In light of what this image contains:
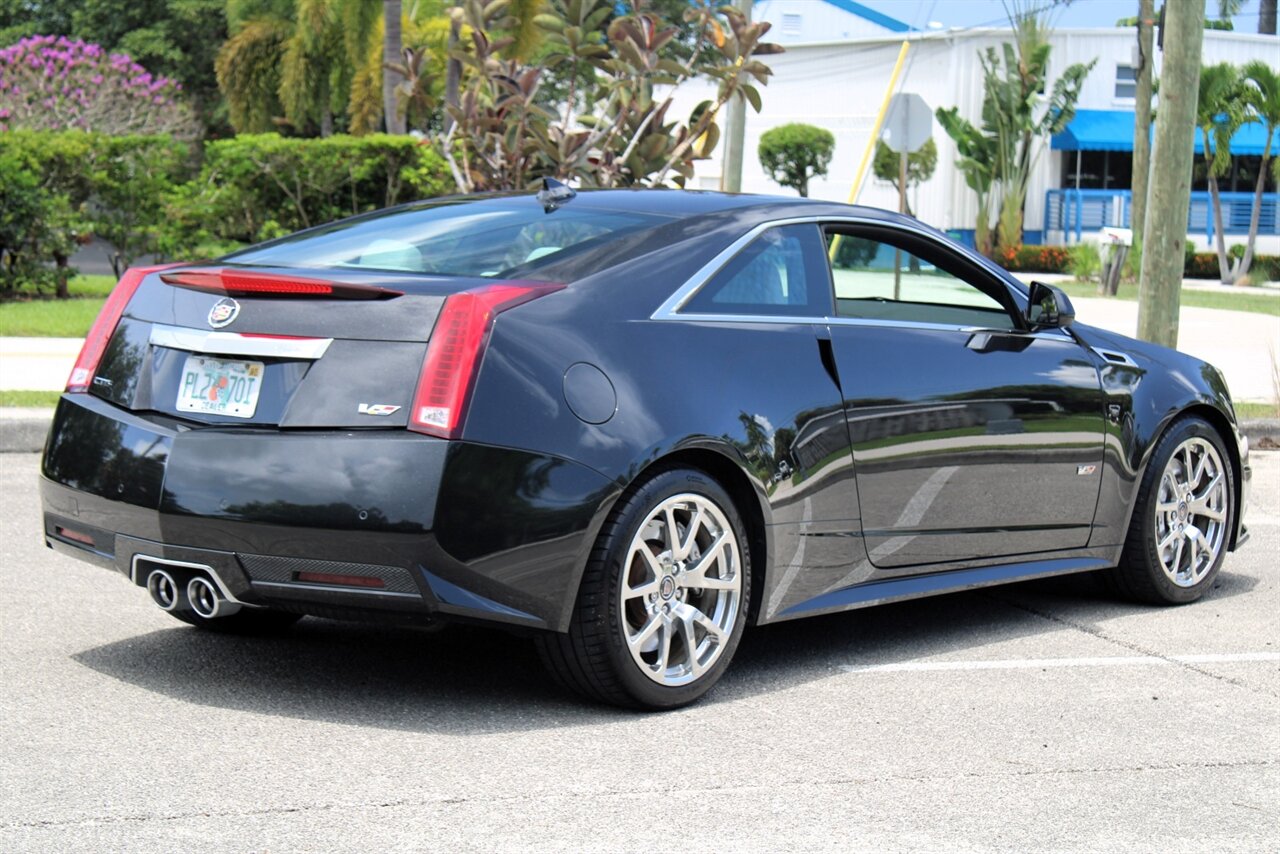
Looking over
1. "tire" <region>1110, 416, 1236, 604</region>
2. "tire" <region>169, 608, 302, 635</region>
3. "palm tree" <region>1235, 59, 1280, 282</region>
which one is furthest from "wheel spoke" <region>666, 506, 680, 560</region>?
"palm tree" <region>1235, 59, 1280, 282</region>

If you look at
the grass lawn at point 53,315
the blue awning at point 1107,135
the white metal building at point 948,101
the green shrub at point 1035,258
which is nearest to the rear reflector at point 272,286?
the grass lawn at point 53,315

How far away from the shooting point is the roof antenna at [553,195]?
5.76 m

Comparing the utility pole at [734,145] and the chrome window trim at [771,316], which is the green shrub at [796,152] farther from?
the chrome window trim at [771,316]

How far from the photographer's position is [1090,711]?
209 inches

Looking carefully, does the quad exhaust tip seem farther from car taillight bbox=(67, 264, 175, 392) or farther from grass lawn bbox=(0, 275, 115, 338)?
grass lawn bbox=(0, 275, 115, 338)

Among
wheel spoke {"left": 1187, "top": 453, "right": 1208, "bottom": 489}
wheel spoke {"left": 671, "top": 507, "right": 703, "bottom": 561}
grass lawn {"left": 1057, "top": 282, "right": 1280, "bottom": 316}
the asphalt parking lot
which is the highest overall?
wheel spoke {"left": 671, "top": 507, "right": 703, "bottom": 561}

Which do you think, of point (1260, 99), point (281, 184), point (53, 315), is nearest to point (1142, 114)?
point (1260, 99)

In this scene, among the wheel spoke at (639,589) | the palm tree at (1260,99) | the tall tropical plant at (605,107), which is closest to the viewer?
the wheel spoke at (639,589)

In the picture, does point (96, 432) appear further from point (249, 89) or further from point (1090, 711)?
point (249, 89)

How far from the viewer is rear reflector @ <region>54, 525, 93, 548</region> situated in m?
5.16

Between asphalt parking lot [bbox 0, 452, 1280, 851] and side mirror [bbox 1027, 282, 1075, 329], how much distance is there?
110 centimetres

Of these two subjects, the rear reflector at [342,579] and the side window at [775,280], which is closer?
the rear reflector at [342,579]

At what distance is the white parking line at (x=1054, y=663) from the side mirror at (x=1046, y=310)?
121 cm

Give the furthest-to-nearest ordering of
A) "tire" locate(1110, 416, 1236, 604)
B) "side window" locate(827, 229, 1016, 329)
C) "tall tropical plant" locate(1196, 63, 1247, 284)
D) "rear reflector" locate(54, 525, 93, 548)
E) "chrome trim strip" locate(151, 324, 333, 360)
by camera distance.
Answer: "tall tropical plant" locate(1196, 63, 1247, 284) < "tire" locate(1110, 416, 1236, 604) < "side window" locate(827, 229, 1016, 329) < "rear reflector" locate(54, 525, 93, 548) < "chrome trim strip" locate(151, 324, 333, 360)
